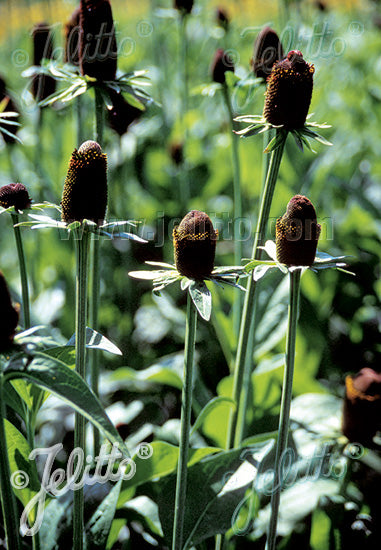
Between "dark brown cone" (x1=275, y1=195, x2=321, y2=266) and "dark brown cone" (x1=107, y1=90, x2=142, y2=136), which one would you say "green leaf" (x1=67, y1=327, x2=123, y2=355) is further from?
"dark brown cone" (x1=107, y1=90, x2=142, y2=136)

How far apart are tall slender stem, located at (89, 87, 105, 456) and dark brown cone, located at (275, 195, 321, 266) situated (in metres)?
0.23

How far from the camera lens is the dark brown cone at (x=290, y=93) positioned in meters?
0.62

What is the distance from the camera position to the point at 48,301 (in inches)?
51.7

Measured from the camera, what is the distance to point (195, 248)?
1.88 ft

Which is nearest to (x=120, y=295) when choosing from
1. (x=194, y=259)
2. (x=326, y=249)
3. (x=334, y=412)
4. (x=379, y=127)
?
(x=326, y=249)

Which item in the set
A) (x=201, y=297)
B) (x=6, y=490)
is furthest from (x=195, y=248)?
(x=6, y=490)

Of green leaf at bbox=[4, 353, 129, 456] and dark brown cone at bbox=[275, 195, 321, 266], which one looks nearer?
green leaf at bbox=[4, 353, 129, 456]

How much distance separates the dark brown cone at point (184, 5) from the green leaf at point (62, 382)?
41.7 inches

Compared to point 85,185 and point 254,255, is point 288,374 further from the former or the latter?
point 85,185

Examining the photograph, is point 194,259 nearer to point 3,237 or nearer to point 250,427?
point 250,427

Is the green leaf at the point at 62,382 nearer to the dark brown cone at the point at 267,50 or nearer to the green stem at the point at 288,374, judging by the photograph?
the green stem at the point at 288,374

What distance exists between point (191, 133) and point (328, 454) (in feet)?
4.53

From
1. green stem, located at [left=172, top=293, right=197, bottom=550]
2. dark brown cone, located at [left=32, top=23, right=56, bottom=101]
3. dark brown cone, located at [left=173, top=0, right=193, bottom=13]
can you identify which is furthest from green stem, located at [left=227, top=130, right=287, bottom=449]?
dark brown cone, located at [left=173, top=0, right=193, bottom=13]

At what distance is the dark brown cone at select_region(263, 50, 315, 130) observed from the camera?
24.5 inches
